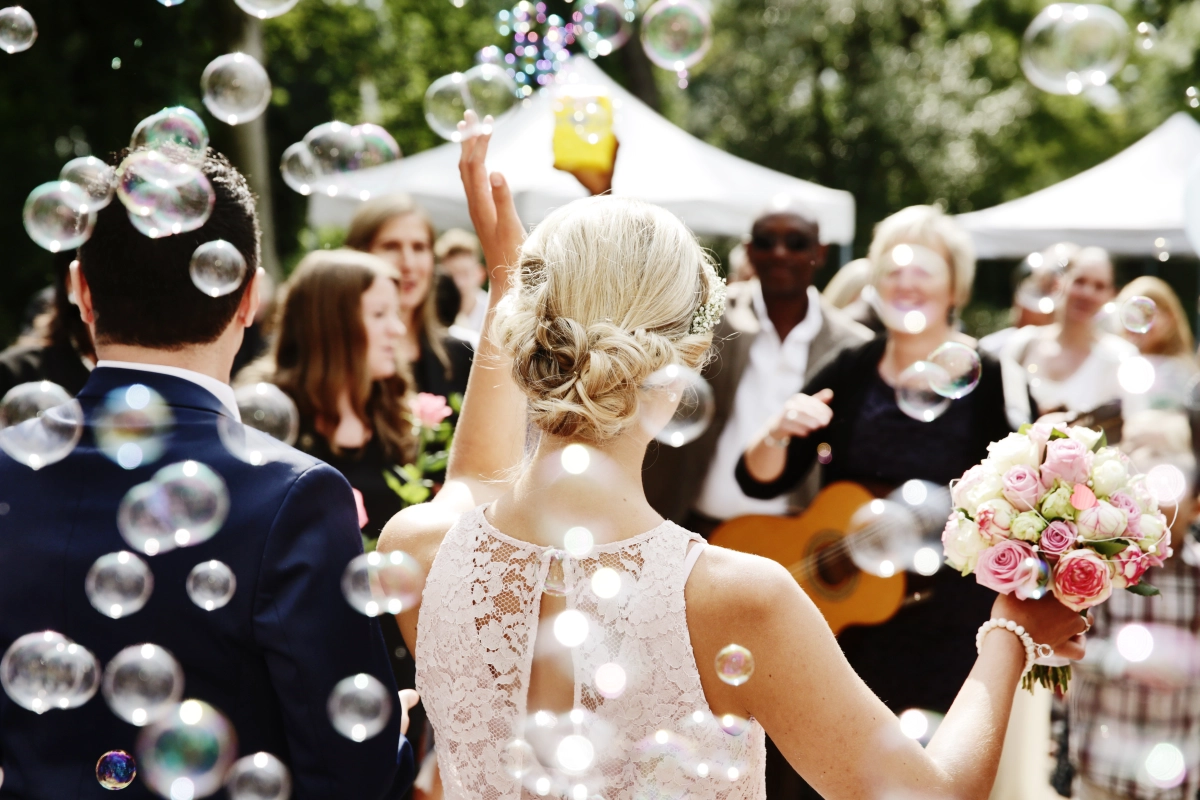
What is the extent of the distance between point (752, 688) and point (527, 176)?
6.30 m

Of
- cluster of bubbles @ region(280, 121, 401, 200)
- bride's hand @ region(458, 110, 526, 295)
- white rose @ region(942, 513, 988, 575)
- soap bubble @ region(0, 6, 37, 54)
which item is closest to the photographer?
white rose @ region(942, 513, 988, 575)

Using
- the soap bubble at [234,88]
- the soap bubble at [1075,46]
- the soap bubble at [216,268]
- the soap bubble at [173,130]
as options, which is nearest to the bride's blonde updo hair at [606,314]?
the soap bubble at [216,268]

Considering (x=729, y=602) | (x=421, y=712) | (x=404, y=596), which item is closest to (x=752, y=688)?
(x=729, y=602)

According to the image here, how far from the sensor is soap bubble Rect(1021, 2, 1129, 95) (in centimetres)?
370

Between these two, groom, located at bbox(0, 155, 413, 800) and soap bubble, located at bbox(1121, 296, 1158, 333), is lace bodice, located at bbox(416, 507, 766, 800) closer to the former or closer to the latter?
groom, located at bbox(0, 155, 413, 800)

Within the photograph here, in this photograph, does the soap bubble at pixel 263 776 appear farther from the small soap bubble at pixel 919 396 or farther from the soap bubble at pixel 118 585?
the small soap bubble at pixel 919 396

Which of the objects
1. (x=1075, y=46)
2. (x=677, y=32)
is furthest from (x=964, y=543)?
(x=1075, y=46)

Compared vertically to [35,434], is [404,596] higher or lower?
lower

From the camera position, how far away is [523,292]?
1.69 metres

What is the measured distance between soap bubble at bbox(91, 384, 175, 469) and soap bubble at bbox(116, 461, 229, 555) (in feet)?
0.16

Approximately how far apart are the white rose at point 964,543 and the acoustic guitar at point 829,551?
1481 mm

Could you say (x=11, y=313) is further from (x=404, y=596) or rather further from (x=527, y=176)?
(x=404, y=596)

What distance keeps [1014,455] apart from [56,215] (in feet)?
6.82

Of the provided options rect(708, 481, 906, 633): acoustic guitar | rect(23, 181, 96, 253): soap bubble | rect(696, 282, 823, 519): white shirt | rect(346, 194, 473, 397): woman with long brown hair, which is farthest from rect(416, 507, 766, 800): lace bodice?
rect(346, 194, 473, 397): woman with long brown hair
